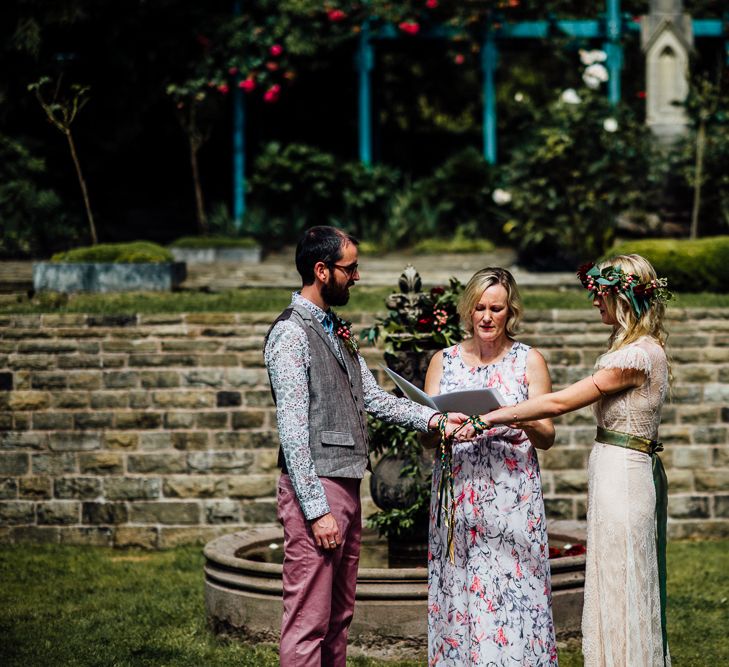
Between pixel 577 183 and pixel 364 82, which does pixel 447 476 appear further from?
pixel 364 82

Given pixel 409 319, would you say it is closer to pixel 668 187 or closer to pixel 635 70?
pixel 668 187

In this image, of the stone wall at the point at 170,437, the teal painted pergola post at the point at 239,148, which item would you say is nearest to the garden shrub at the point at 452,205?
the teal painted pergola post at the point at 239,148

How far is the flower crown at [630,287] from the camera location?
4258 mm

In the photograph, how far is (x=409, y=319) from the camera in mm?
6250

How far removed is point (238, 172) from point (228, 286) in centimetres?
453

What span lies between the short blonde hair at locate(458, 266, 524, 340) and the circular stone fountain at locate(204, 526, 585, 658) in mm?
1688

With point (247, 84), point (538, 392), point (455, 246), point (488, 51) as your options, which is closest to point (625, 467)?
point (538, 392)

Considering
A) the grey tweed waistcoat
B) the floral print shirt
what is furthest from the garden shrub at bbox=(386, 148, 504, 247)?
the floral print shirt

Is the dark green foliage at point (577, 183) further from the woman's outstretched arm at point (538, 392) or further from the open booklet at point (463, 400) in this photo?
the open booklet at point (463, 400)

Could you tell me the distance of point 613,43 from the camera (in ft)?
57.8

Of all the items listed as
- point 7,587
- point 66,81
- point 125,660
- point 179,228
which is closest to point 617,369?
point 125,660

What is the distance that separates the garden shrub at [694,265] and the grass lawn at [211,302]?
30 cm

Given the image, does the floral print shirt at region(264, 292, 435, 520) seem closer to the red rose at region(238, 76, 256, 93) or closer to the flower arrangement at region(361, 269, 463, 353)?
the flower arrangement at region(361, 269, 463, 353)

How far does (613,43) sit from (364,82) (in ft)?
12.1
